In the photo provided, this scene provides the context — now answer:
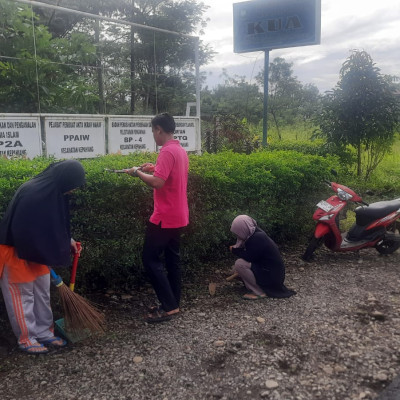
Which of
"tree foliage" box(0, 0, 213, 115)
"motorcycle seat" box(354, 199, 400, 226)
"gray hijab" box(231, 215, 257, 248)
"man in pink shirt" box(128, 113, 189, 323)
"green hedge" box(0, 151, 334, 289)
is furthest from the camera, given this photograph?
"tree foliage" box(0, 0, 213, 115)

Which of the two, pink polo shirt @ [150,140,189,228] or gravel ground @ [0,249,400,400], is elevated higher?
pink polo shirt @ [150,140,189,228]

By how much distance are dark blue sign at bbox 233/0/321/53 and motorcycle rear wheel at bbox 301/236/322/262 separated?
5007 mm

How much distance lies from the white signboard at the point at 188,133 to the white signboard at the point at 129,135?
87cm

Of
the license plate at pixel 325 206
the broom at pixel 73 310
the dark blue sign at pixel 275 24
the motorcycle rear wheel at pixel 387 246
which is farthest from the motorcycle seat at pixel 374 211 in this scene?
the dark blue sign at pixel 275 24

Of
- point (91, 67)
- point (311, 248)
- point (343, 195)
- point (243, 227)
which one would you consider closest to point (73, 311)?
point (243, 227)

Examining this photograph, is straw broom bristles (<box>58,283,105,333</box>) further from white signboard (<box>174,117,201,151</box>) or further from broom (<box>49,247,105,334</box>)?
white signboard (<box>174,117,201,151</box>)

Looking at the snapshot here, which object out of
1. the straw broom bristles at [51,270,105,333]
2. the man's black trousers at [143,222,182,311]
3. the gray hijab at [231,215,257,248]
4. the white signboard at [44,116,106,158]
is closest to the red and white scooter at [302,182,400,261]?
the gray hijab at [231,215,257,248]

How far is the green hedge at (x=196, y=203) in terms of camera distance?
415 cm

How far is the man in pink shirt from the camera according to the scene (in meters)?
3.76

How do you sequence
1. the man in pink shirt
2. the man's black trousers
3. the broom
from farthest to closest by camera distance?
1. the man's black trousers
2. the man in pink shirt
3. the broom

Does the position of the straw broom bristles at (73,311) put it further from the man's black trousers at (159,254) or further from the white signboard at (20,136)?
the white signboard at (20,136)

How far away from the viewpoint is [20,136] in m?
6.20

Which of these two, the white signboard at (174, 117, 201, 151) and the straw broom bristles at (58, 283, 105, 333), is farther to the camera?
the white signboard at (174, 117, 201, 151)

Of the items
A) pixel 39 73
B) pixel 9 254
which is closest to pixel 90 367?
pixel 9 254
